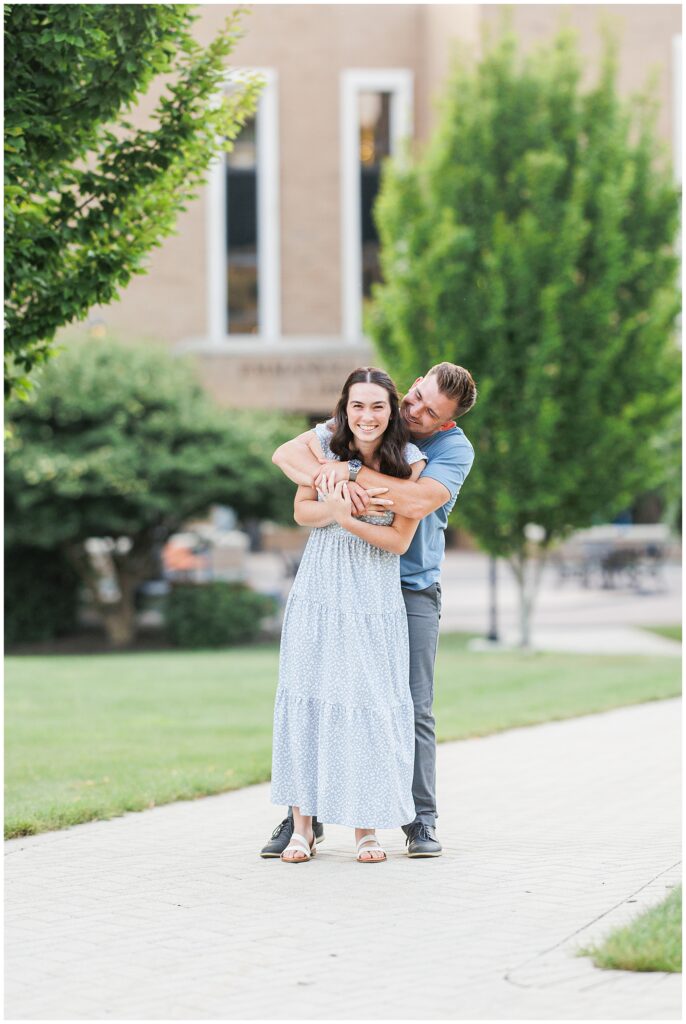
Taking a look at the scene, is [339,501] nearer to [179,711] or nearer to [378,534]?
[378,534]

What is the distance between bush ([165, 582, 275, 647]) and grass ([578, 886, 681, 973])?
53.8 feet

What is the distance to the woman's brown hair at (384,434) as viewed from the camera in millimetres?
5426

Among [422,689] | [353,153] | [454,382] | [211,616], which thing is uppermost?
[353,153]

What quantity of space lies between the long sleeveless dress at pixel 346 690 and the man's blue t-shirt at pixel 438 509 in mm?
103

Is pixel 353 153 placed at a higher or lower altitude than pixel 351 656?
higher

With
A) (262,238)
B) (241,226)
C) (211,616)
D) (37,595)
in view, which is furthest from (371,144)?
(211,616)

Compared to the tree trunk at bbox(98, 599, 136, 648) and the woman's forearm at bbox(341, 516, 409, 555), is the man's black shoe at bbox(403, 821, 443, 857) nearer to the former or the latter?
the woman's forearm at bbox(341, 516, 409, 555)

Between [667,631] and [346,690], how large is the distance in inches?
662

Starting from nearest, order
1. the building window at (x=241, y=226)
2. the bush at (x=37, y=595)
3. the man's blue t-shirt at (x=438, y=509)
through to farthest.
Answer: the man's blue t-shirt at (x=438, y=509), the bush at (x=37, y=595), the building window at (x=241, y=226)

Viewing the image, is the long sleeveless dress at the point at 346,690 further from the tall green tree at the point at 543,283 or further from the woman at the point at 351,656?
the tall green tree at the point at 543,283

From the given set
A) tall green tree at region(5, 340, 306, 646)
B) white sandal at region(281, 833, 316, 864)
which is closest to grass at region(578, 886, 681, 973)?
white sandal at region(281, 833, 316, 864)

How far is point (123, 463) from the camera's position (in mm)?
19875

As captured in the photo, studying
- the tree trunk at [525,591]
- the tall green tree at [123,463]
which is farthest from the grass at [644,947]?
the tall green tree at [123,463]

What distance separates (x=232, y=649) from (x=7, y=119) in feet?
46.3
